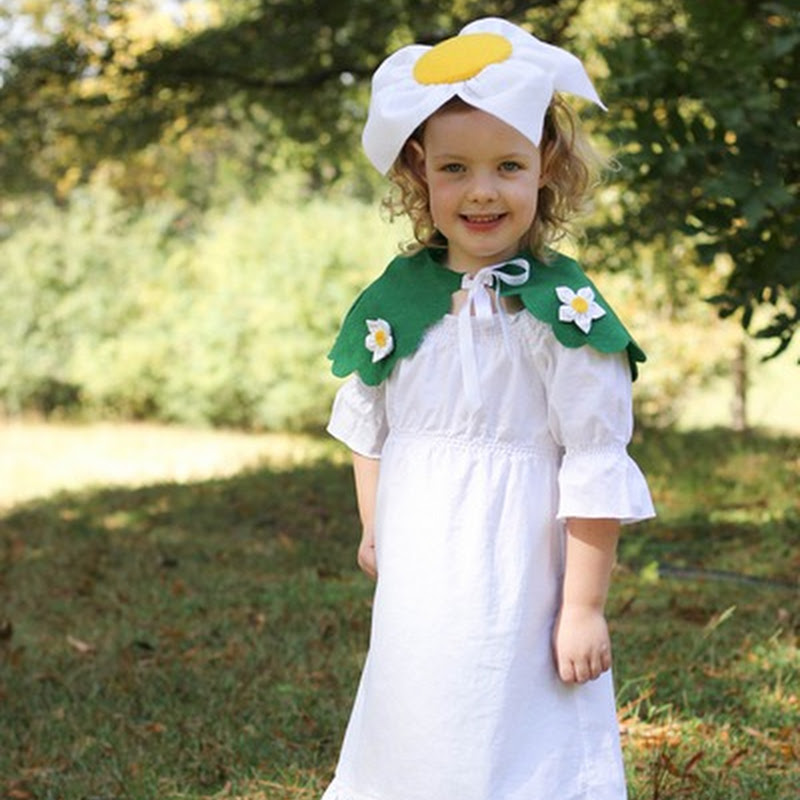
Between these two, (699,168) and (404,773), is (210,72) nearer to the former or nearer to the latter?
(699,168)

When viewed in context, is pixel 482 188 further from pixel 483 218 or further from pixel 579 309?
pixel 579 309

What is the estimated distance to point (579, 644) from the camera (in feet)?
7.38

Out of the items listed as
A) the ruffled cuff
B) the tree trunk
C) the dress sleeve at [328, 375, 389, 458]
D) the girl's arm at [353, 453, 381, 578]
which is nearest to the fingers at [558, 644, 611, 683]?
the ruffled cuff

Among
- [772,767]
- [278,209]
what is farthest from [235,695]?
[278,209]

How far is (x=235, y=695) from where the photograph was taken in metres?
3.99

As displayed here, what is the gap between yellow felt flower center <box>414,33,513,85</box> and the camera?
7.31ft

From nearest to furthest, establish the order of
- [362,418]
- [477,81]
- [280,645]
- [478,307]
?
1. [477,81]
2. [478,307]
3. [362,418]
4. [280,645]

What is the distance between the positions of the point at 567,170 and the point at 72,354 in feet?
39.9

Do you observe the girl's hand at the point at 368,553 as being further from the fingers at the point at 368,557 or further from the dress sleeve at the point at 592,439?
the dress sleeve at the point at 592,439

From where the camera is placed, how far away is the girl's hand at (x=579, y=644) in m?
2.25

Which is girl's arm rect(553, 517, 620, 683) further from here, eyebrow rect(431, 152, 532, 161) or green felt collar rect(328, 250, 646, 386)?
eyebrow rect(431, 152, 532, 161)

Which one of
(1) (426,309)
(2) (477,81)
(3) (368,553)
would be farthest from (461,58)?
(3) (368,553)

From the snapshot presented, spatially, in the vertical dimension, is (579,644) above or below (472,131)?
below

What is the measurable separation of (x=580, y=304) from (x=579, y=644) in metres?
0.55
